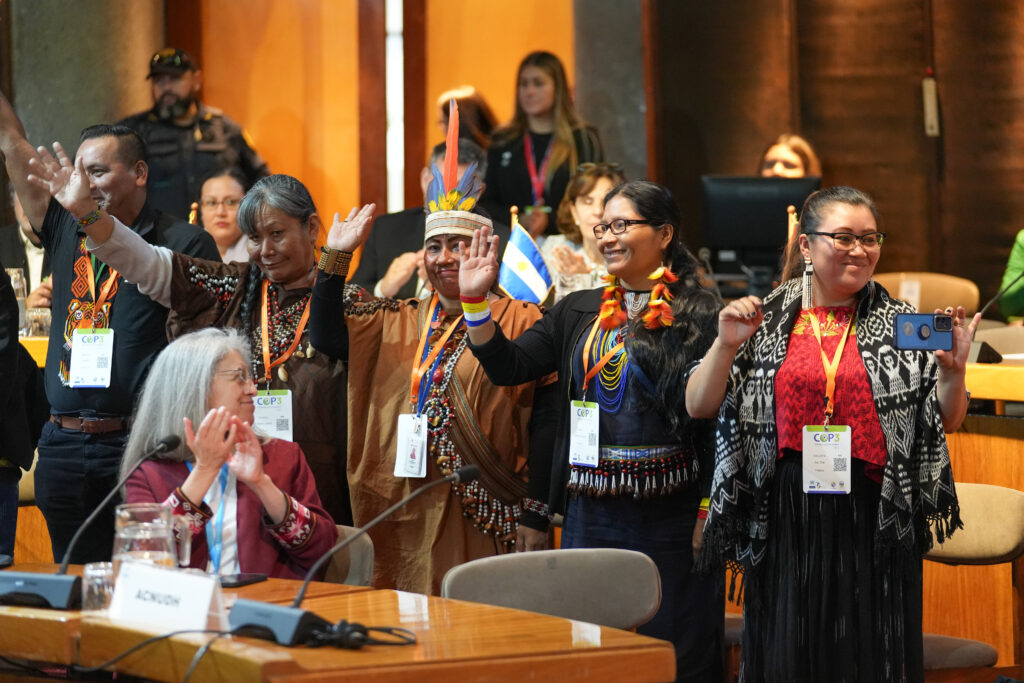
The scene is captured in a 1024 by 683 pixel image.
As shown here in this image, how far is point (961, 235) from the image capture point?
8.32 m

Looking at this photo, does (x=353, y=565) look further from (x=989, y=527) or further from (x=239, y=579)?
(x=989, y=527)

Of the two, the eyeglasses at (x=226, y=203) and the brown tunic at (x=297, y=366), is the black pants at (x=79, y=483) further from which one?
the eyeglasses at (x=226, y=203)

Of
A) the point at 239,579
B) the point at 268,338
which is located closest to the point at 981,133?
the point at 268,338

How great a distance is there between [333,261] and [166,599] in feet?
4.55

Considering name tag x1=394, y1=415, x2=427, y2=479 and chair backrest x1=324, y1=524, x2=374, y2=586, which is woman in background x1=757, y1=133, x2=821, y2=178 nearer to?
name tag x1=394, y1=415, x2=427, y2=479

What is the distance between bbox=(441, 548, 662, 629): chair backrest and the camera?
289cm

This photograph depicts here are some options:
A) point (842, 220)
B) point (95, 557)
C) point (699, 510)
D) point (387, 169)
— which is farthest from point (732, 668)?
point (387, 169)

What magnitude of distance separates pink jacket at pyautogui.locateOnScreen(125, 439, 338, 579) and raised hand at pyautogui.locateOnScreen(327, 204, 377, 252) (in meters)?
0.70

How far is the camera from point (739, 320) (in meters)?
2.92

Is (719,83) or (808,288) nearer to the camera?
(808,288)

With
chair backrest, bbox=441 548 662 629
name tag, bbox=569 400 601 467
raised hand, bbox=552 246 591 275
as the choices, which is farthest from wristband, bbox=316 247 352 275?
raised hand, bbox=552 246 591 275

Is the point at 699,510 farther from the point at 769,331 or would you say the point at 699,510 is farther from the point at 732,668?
the point at 732,668

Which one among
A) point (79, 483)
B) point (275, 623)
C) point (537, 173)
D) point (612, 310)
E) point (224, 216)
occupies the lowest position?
point (275, 623)

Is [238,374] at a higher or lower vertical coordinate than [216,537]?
higher
